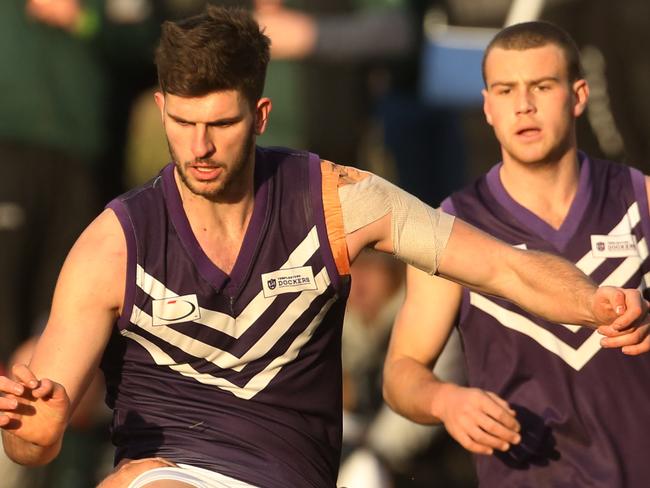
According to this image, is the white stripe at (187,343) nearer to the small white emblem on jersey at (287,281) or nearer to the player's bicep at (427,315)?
the small white emblem on jersey at (287,281)

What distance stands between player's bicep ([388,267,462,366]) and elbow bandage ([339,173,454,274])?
2.24ft

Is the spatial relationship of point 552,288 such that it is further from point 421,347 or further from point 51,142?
point 51,142

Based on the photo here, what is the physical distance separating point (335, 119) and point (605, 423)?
11.6 feet

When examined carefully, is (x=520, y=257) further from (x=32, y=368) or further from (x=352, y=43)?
(x=352, y=43)

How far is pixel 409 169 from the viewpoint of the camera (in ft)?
33.9

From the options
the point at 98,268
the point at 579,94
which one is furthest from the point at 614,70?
the point at 98,268

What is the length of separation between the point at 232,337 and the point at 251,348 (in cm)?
8

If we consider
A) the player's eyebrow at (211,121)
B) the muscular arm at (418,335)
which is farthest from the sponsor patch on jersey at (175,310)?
the muscular arm at (418,335)

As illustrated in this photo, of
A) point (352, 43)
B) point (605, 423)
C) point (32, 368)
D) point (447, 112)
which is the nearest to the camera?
point (32, 368)

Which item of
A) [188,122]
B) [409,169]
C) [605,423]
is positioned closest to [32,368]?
[188,122]

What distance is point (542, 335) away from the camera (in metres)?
6.73

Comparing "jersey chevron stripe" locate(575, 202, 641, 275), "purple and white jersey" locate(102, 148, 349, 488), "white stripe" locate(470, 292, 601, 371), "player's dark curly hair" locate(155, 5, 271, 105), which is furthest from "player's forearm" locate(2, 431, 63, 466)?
"jersey chevron stripe" locate(575, 202, 641, 275)

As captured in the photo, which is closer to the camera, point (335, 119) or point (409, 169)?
point (335, 119)

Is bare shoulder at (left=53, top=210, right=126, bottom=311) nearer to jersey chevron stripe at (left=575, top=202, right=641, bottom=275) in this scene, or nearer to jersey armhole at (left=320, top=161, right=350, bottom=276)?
jersey armhole at (left=320, top=161, right=350, bottom=276)
